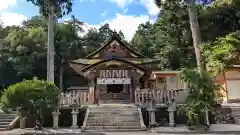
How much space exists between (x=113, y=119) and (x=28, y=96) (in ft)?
16.0

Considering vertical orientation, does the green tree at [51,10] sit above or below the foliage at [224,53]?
above

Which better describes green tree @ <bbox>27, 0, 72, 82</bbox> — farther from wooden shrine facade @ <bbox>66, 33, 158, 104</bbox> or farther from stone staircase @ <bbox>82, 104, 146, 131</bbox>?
stone staircase @ <bbox>82, 104, 146, 131</bbox>

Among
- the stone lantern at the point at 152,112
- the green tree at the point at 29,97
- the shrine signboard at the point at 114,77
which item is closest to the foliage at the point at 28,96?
the green tree at the point at 29,97

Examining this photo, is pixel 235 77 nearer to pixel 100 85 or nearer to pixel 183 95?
pixel 183 95

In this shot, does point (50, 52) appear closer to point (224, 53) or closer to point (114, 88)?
point (114, 88)

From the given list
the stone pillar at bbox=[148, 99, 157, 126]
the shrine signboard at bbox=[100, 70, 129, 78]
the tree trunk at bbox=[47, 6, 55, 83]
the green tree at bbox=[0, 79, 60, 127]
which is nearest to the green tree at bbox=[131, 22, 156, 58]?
the shrine signboard at bbox=[100, 70, 129, 78]

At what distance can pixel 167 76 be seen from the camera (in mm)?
25594

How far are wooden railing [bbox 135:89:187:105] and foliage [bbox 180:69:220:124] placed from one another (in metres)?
3.09

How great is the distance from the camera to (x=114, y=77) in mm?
19578

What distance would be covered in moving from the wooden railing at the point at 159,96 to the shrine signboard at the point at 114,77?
231 cm

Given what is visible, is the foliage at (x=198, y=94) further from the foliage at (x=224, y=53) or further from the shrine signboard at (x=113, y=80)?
the shrine signboard at (x=113, y=80)

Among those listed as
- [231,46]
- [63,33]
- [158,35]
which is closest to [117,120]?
[231,46]

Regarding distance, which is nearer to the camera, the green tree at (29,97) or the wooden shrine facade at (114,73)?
the green tree at (29,97)

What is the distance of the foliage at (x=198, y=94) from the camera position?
43.7 ft
